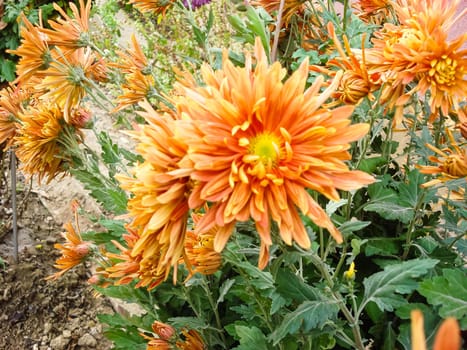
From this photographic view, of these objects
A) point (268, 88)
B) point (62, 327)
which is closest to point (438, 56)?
point (268, 88)

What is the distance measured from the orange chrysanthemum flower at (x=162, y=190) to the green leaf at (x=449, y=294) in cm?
41

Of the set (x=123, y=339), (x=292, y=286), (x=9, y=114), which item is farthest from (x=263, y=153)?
(x=9, y=114)

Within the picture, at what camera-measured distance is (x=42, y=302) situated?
1.98m

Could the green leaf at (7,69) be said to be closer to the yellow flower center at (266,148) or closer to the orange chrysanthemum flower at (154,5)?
the orange chrysanthemum flower at (154,5)

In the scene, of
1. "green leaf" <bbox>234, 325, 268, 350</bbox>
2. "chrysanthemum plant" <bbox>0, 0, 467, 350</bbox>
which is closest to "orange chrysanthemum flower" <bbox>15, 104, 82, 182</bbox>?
"chrysanthemum plant" <bbox>0, 0, 467, 350</bbox>

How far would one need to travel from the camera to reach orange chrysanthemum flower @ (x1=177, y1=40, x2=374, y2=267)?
1.73ft

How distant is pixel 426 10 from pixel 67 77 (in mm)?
705

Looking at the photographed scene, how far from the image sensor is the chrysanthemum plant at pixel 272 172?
0.54 meters

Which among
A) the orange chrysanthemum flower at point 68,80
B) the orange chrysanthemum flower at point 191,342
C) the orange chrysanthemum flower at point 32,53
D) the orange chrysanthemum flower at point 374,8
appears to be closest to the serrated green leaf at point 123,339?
the orange chrysanthemum flower at point 191,342

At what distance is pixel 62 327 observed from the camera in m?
1.91

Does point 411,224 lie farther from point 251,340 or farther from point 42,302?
point 42,302

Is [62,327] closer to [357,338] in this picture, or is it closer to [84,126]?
[84,126]

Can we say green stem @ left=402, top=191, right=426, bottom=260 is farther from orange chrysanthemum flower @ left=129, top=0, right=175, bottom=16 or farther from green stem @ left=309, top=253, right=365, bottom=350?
orange chrysanthemum flower @ left=129, top=0, right=175, bottom=16

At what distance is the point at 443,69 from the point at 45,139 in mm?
795
